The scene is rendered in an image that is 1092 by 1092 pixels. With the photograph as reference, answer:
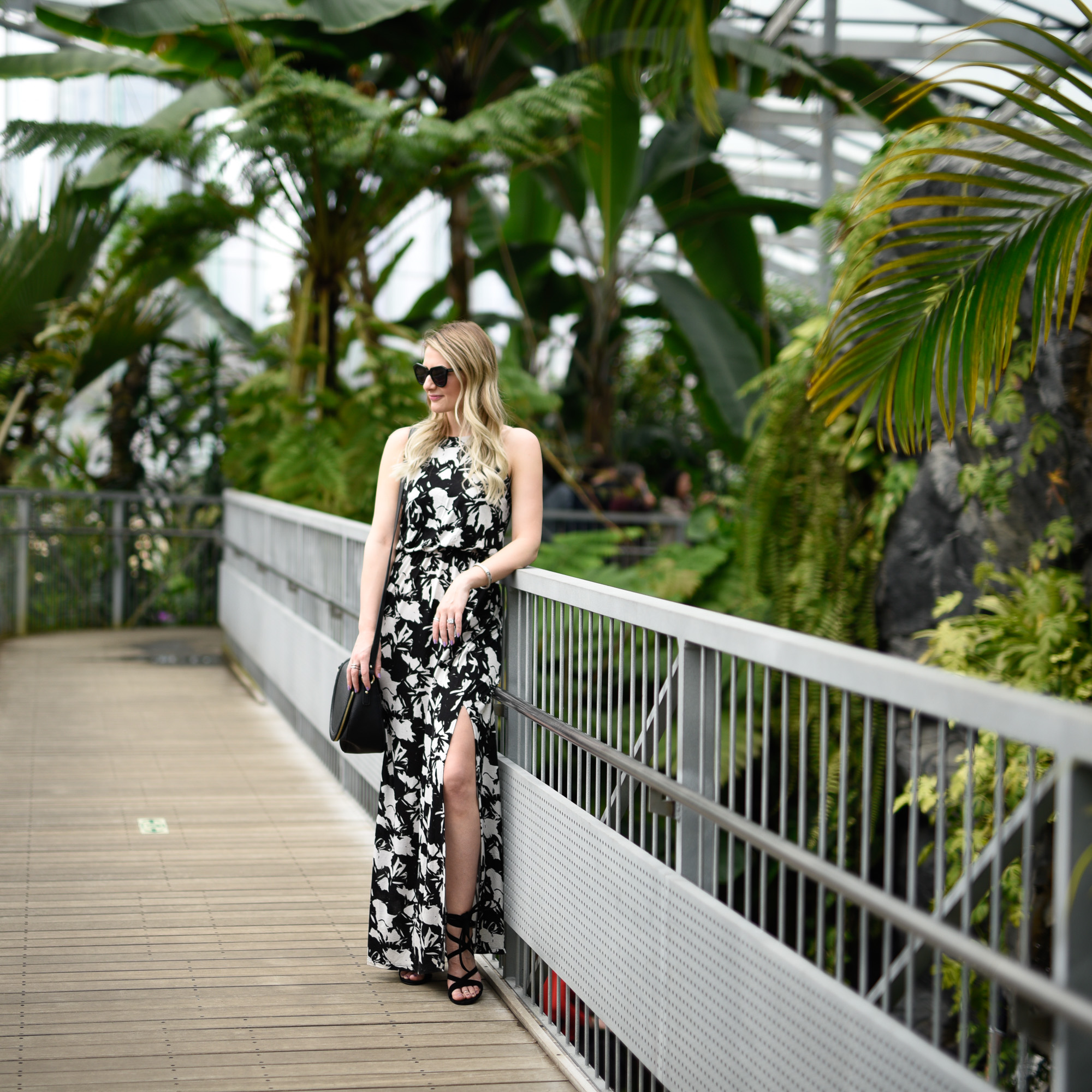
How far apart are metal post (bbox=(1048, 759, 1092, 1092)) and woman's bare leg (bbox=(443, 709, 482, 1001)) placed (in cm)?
201

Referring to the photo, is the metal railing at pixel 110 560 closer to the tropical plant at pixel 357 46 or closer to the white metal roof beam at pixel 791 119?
the tropical plant at pixel 357 46

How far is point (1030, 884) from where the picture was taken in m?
1.62

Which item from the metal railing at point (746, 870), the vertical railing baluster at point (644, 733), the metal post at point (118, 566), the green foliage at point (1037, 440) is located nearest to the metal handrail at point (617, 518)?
the metal post at point (118, 566)

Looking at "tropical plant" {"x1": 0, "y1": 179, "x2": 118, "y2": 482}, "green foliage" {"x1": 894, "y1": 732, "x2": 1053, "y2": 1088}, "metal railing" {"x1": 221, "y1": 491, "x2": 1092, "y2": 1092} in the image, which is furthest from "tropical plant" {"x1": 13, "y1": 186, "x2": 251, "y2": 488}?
"green foliage" {"x1": 894, "y1": 732, "x2": 1053, "y2": 1088}

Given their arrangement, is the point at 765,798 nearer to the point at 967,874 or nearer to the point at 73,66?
the point at 967,874

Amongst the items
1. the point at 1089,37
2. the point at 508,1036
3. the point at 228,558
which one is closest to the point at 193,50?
the point at 228,558

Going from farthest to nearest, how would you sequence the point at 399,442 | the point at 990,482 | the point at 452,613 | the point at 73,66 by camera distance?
the point at 73,66
the point at 990,482
the point at 399,442
the point at 452,613

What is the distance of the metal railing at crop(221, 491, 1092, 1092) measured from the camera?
159 centimetres

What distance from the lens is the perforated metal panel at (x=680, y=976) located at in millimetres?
1883

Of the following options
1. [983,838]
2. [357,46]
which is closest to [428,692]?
[983,838]

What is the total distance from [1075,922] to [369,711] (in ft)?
7.39

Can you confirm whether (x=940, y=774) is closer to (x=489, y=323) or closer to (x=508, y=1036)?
(x=508, y=1036)

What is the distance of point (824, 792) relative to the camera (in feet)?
6.26

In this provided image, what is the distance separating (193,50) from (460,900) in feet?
29.3
